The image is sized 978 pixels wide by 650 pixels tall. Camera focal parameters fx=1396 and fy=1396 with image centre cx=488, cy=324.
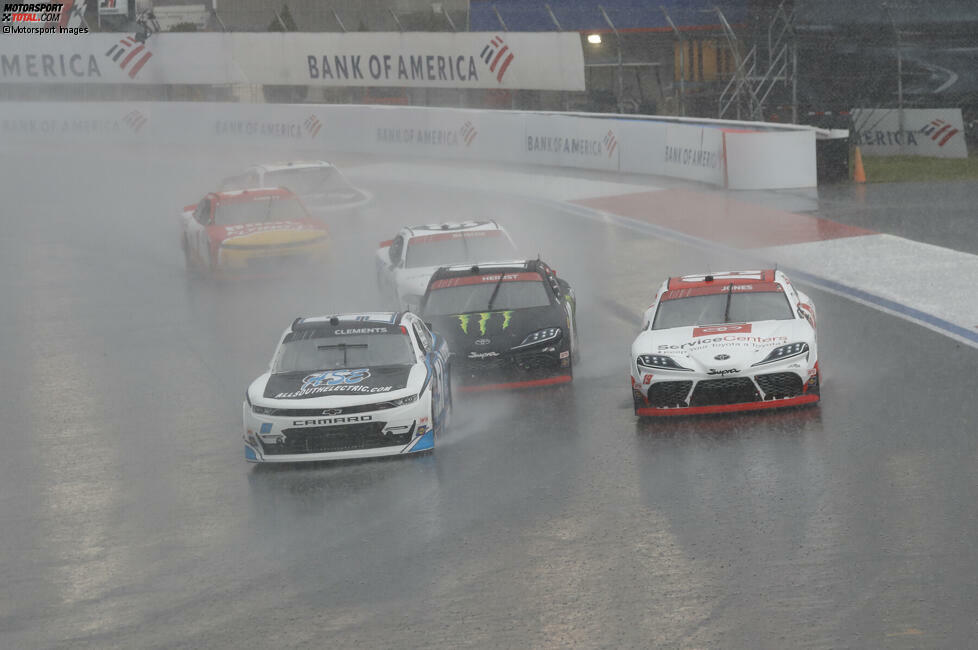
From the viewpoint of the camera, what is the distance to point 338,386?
12.5m

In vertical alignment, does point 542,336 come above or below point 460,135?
below

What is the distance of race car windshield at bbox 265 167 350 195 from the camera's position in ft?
96.6

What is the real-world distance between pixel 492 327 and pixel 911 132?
2609 centimetres

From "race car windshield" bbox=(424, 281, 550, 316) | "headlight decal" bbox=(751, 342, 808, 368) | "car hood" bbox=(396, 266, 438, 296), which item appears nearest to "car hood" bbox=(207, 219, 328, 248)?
"car hood" bbox=(396, 266, 438, 296)

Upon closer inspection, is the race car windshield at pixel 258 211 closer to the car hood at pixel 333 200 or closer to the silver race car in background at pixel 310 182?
the car hood at pixel 333 200

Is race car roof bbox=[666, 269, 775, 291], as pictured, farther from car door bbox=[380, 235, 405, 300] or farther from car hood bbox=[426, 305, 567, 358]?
car door bbox=[380, 235, 405, 300]

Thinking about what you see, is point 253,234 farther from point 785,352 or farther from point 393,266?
point 785,352

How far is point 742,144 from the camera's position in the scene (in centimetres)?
3152

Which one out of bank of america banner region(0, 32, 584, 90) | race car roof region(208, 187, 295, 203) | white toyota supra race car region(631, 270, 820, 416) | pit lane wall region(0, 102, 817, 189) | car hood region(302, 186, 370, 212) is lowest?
white toyota supra race car region(631, 270, 820, 416)

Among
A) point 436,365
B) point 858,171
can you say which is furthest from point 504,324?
point 858,171

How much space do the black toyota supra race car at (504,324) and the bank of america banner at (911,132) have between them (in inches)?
931

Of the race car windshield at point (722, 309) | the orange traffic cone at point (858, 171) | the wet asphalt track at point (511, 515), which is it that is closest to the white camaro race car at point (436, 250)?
the wet asphalt track at point (511, 515)

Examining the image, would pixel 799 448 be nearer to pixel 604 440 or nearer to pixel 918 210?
→ pixel 604 440

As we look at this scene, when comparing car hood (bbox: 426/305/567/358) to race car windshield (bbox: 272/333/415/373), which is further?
car hood (bbox: 426/305/567/358)
